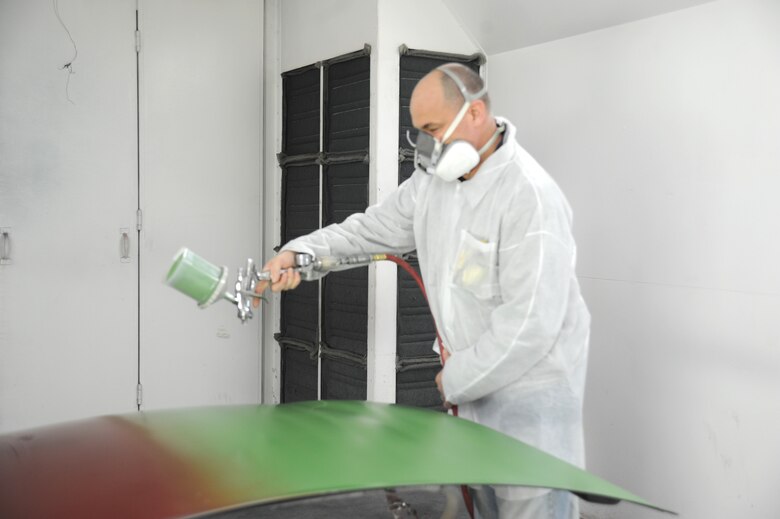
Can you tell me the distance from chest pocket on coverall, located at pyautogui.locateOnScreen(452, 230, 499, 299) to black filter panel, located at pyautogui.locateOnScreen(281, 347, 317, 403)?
66.9 inches

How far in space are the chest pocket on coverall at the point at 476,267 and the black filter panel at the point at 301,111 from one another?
66.6 inches

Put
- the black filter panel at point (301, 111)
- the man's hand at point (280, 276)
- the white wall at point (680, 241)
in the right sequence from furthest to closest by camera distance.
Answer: the black filter panel at point (301, 111) → the white wall at point (680, 241) → the man's hand at point (280, 276)

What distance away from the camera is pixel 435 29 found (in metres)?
3.16

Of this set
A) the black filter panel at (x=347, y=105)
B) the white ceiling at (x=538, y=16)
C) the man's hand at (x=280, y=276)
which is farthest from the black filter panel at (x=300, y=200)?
the man's hand at (x=280, y=276)

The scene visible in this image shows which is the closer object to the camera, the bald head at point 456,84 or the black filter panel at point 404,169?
the bald head at point 456,84

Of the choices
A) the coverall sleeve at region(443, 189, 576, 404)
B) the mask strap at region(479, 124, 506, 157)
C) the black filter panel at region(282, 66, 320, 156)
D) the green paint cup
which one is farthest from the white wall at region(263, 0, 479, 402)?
the green paint cup

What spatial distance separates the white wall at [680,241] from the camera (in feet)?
7.18

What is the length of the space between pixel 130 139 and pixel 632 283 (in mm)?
2295

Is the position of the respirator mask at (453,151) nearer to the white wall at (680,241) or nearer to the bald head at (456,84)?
the bald head at (456,84)

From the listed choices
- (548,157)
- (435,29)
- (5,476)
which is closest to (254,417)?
(5,476)

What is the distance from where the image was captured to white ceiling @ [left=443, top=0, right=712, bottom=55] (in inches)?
98.6

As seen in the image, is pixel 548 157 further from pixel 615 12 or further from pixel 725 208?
pixel 725 208

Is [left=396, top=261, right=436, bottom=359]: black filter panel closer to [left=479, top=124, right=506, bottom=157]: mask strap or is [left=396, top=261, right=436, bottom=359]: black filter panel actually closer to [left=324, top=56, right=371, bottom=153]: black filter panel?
[left=324, top=56, right=371, bottom=153]: black filter panel

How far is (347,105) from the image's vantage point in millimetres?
3246
